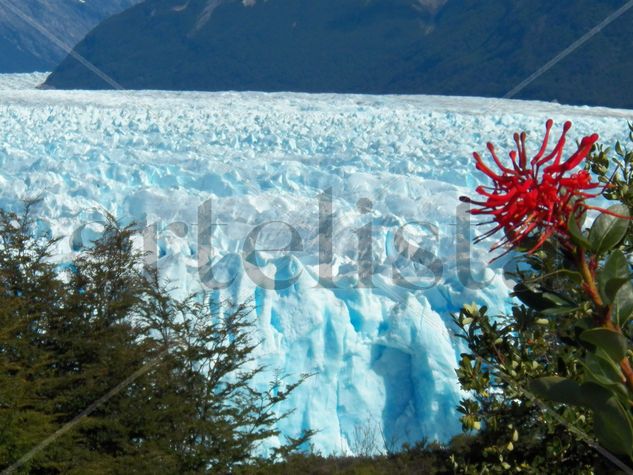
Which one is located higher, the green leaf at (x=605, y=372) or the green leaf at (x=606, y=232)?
the green leaf at (x=606, y=232)

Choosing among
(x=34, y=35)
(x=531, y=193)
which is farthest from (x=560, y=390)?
(x=34, y=35)

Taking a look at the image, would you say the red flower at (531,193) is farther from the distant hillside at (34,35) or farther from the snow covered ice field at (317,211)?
the distant hillside at (34,35)

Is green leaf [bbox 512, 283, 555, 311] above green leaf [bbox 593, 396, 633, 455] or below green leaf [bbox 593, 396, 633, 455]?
above

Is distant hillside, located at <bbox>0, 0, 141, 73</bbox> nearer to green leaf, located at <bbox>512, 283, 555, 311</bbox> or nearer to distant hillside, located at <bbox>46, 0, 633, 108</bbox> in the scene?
distant hillside, located at <bbox>46, 0, 633, 108</bbox>

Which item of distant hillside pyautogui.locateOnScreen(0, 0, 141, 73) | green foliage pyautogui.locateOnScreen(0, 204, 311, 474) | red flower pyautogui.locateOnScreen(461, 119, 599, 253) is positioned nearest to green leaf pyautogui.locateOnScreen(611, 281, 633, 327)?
red flower pyautogui.locateOnScreen(461, 119, 599, 253)

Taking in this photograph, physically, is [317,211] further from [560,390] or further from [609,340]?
[609,340]

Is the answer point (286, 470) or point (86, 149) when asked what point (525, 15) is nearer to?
point (86, 149)

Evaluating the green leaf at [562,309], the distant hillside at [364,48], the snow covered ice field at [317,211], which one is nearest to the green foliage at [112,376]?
the snow covered ice field at [317,211]
